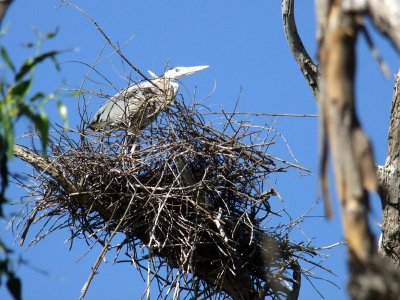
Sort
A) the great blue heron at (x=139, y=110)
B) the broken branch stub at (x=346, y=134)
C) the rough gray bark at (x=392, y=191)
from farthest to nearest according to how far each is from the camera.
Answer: the great blue heron at (x=139, y=110), the rough gray bark at (x=392, y=191), the broken branch stub at (x=346, y=134)

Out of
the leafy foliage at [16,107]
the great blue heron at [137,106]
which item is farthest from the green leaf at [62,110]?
the great blue heron at [137,106]

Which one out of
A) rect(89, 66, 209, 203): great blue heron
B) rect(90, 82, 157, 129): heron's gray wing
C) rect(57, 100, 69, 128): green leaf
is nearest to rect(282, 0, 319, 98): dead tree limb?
rect(89, 66, 209, 203): great blue heron

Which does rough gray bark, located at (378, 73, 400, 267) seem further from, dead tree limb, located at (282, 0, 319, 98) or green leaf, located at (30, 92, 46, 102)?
green leaf, located at (30, 92, 46, 102)

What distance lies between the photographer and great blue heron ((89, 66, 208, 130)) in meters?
5.68

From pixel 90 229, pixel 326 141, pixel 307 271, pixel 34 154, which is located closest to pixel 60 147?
pixel 34 154

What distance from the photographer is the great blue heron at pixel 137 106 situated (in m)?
5.68

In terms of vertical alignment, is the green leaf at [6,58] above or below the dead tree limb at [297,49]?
below

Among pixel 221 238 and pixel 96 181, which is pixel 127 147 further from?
pixel 221 238

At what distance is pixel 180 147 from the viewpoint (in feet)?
17.6

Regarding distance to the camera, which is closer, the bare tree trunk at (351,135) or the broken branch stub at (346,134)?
the bare tree trunk at (351,135)

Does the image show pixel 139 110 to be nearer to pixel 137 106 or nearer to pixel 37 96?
pixel 137 106

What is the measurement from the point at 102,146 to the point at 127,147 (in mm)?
169

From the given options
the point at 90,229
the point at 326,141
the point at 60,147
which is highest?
the point at 60,147

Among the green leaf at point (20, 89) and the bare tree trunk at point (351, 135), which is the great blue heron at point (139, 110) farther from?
the bare tree trunk at point (351, 135)
